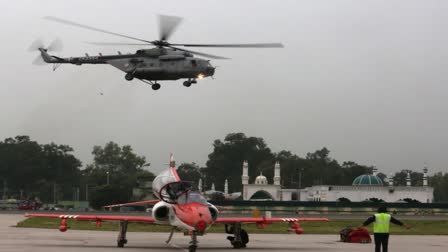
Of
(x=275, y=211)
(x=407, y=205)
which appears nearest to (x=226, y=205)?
(x=275, y=211)

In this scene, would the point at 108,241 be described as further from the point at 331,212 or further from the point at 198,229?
the point at 331,212

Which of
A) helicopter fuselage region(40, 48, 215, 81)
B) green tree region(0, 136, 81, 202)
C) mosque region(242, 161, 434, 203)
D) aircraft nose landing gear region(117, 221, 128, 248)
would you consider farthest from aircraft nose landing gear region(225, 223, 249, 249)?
green tree region(0, 136, 81, 202)

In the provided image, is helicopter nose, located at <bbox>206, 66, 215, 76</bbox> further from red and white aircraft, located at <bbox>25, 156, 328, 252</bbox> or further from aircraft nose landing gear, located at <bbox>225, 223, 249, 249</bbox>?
aircraft nose landing gear, located at <bbox>225, 223, 249, 249</bbox>

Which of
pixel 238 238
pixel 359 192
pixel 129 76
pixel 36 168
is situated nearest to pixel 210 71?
pixel 129 76

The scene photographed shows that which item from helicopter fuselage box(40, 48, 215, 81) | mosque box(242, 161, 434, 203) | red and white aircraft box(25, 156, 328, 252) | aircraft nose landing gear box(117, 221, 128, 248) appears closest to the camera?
red and white aircraft box(25, 156, 328, 252)

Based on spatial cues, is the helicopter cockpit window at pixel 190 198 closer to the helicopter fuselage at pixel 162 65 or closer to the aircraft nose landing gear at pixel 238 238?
the aircraft nose landing gear at pixel 238 238

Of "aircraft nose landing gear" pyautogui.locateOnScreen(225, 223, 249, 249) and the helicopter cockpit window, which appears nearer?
the helicopter cockpit window

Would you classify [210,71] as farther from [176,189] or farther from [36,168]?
[36,168]

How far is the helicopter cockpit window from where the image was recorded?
88.7 ft

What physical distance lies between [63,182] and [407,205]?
97.8m

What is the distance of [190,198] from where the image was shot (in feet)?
89.0

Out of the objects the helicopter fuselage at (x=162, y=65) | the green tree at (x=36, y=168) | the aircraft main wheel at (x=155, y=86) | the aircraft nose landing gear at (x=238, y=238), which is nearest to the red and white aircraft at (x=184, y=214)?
the aircraft nose landing gear at (x=238, y=238)

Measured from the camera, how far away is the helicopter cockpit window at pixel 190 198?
88.7ft

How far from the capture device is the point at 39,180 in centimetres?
17988
